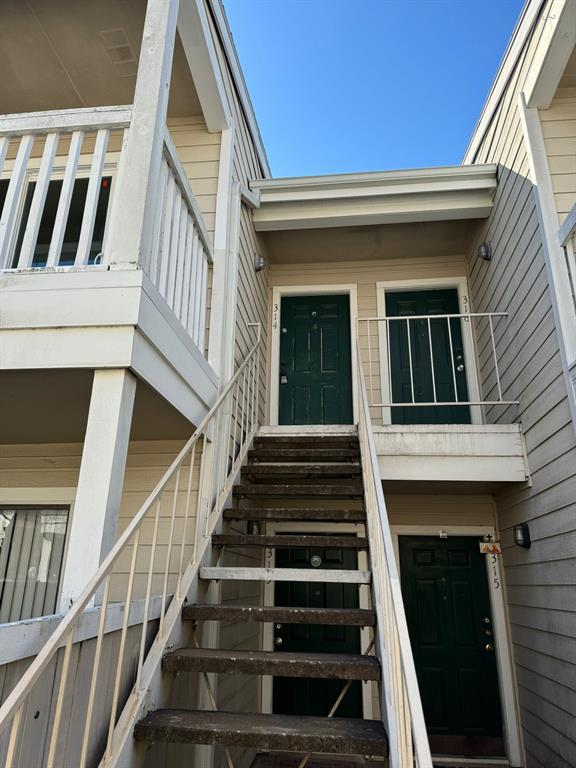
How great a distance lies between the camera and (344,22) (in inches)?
277

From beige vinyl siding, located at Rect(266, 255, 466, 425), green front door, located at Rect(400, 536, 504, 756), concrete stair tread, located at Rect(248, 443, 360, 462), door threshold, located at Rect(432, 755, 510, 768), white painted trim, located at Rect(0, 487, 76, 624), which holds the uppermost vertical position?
beige vinyl siding, located at Rect(266, 255, 466, 425)

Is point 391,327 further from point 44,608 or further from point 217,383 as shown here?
point 44,608

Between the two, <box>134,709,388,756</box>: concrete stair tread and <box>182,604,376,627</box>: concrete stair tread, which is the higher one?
<box>182,604,376,627</box>: concrete stair tread

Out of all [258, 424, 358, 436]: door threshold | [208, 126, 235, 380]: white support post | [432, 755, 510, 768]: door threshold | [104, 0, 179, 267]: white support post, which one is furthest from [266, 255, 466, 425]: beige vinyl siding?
[432, 755, 510, 768]: door threshold

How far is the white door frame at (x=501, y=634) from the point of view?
3.95m

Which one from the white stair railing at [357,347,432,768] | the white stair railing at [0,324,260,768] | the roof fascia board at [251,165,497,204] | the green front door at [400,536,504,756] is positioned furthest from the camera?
the roof fascia board at [251,165,497,204]

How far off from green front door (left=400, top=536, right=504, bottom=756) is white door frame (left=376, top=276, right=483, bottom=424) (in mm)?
1267

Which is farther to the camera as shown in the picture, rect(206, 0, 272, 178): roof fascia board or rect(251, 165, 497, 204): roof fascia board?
rect(251, 165, 497, 204): roof fascia board

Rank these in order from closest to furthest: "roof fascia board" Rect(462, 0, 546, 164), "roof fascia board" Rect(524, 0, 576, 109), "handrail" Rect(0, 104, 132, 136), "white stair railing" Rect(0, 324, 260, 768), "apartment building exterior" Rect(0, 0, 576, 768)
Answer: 1. "white stair railing" Rect(0, 324, 260, 768)
2. "apartment building exterior" Rect(0, 0, 576, 768)
3. "handrail" Rect(0, 104, 132, 136)
4. "roof fascia board" Rect(524, 0, 576, 109)
5. "roof fascia board" Rect(462, 0, 546, 164)

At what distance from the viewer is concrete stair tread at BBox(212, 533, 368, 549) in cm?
274

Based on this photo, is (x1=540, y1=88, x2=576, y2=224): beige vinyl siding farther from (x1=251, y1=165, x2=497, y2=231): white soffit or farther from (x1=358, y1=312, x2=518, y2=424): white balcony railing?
(x1=358, y1=312, x2=518, y2=424): white balcony railing

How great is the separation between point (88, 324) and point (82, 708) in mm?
1360

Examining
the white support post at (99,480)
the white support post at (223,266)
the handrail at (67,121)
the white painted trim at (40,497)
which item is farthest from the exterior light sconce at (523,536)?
the handrail at (67,121)

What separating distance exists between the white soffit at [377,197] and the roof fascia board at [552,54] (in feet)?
2.95
